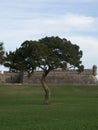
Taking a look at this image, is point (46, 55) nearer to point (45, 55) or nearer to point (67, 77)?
point (45, 55)

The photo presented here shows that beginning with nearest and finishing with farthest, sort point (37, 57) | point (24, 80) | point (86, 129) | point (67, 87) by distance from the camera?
point (86, 129)
point (37, 57)
point (67, 87)
point (24, 80)

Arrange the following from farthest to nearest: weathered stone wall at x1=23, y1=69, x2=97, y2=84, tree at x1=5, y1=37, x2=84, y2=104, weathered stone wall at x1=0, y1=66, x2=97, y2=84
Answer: weathered stone wall at x1=23, y1=69, x2=97, y2=84 → weathered stone wall at x1=0, y1=66, x2=97, y2=84 → tree at x1=5, y1=37, x2=84, y2=104

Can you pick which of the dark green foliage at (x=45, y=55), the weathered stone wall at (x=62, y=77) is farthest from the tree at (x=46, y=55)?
the weathered stone wall at (x=62, y=77)

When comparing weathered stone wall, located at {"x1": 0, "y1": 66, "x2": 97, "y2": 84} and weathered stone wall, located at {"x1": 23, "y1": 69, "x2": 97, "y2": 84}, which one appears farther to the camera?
weathered stone wall, located at {"x1": 23, "y1": 69, "x2": 97, "y2": 84}

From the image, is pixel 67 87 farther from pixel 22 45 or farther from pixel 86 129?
pixel 86 129

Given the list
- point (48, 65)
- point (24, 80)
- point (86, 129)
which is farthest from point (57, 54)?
point (24, 80)

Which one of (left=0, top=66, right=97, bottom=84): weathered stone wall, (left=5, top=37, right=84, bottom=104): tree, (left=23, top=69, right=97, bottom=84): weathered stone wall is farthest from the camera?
(left=23, top=69, right=97, bottom=84): weathered stone wall

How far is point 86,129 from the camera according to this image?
22.2 m

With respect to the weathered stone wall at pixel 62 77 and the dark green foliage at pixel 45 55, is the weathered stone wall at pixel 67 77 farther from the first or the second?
the dark green foliage at pixel 45 55

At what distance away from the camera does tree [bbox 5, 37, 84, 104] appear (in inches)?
2190

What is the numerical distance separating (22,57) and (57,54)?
12.7 feet

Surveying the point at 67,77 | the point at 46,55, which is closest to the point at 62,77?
the point at 67,77

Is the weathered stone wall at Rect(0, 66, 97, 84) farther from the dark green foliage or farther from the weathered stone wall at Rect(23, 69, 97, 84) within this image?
the dark green foliage

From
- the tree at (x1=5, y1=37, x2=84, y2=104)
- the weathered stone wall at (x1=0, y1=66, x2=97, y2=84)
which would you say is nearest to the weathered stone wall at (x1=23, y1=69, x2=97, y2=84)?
the weathered stone wall at (x1=0, y1=66, x2=97, y2=84)
